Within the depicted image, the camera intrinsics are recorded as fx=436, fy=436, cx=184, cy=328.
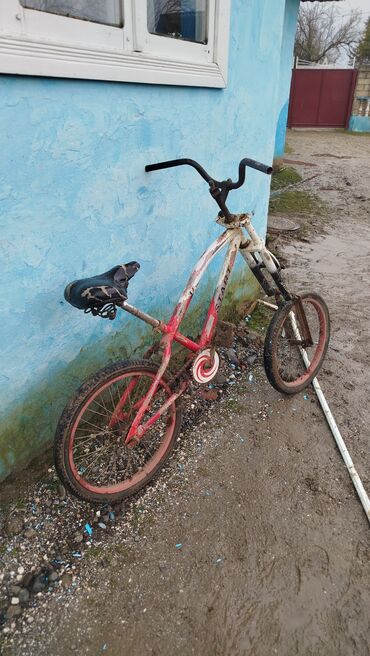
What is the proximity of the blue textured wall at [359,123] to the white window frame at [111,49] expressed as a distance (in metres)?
17.0

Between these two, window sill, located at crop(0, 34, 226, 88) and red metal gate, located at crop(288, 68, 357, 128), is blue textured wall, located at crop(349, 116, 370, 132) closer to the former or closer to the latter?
red metal gate, located at crop(288, 68, 357, 128)

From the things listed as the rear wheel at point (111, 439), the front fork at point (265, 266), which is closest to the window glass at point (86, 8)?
the front fork at point (265, 266)

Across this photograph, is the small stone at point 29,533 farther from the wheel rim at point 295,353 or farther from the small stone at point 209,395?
the wheel rim at point 295,353

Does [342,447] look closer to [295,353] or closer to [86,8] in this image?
[295,353]

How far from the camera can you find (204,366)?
2.41m

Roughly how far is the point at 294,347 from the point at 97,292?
6.60 ft

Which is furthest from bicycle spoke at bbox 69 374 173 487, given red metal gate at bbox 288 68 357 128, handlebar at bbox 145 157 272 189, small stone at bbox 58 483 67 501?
red metal gate at bbox 288 68 357 128

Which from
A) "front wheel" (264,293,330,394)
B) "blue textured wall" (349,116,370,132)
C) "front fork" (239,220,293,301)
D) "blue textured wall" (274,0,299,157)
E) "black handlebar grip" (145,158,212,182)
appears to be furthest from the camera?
"blue textured wall" (349,116,370,132)

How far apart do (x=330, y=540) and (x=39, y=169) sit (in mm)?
2131

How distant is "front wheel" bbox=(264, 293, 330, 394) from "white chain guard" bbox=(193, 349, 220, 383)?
1.19 feet

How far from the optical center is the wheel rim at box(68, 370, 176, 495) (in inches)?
85.8

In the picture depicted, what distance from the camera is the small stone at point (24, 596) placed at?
5.90 ft

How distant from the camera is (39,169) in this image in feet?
6.02

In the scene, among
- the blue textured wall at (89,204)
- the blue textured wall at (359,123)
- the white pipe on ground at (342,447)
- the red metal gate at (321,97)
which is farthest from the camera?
the red metal gate at (321,97)
